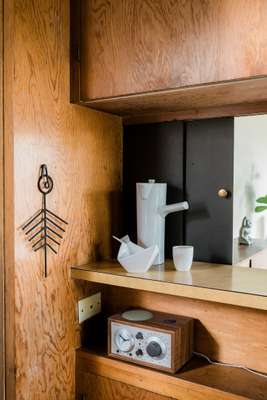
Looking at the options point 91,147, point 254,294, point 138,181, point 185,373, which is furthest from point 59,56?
point 185,373

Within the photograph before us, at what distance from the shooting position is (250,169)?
1.38m

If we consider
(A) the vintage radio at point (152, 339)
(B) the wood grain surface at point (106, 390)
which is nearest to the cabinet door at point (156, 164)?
(A) the vintage radio at point (152, 339)

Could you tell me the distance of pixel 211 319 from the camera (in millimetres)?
1407

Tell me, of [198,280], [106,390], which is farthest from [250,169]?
[106,390]

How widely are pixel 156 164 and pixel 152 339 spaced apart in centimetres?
70

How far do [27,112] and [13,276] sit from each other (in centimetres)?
54

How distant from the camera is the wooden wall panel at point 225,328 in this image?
4.30 feet

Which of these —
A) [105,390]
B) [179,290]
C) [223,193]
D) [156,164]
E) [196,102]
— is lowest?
[105,390]

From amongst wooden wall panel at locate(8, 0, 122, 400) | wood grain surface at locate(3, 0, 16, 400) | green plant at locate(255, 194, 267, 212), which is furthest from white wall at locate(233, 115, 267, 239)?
wood grain surface at locate(3, 0, 16, 400)

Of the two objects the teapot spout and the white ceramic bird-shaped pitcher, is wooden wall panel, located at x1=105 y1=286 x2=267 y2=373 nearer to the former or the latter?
the white ceramic bird-shaped pitcher

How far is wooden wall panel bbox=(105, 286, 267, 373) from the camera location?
131 centimetres

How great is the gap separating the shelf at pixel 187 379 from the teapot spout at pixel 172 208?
1.85ft

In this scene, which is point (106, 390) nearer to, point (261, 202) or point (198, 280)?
point (198, 280)

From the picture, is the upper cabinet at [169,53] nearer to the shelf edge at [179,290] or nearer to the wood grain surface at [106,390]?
the shelf edge at [179,290]
